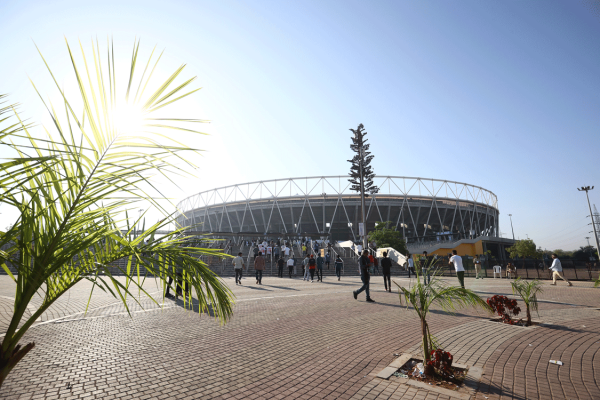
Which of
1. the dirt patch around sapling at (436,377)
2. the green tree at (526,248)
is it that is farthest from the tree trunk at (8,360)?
the green tree at (526,248)

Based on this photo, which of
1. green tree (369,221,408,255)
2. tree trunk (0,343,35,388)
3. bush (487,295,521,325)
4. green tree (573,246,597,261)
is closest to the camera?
tree trunk (0,343,35,388)

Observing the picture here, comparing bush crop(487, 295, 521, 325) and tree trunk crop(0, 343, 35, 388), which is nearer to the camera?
tree trunk crop(0, 343, 35, 388)

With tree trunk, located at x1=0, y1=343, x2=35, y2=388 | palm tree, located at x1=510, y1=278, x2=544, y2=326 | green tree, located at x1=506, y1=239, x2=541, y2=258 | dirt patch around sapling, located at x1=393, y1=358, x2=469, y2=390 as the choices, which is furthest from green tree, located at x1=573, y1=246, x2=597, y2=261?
tree trunk, located at x1=0, y1=343, x2=35, y2=388

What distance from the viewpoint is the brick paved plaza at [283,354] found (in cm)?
341

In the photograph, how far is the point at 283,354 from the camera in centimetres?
460

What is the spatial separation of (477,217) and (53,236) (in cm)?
7195

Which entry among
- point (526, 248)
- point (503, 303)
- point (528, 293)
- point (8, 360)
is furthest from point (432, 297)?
Answer: point (526, 248)

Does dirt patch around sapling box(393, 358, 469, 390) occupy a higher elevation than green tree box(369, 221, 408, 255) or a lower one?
lower

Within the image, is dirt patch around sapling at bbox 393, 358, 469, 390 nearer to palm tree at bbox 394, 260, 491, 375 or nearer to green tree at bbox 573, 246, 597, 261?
palm tree at bbox 394, 260, 491, 375

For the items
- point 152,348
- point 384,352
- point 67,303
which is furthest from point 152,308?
point 384,352

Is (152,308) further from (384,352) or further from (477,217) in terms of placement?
(477,217)

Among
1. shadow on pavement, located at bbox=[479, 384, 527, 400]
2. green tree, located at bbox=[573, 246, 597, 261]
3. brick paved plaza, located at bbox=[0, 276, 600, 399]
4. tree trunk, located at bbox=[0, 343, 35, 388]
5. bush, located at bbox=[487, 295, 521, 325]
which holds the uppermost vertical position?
green tree, located at bbox=[573, 246, 597, 261]

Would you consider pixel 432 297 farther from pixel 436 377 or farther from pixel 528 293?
pixel 528 293

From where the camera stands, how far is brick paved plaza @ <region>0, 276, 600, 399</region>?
3412mm
